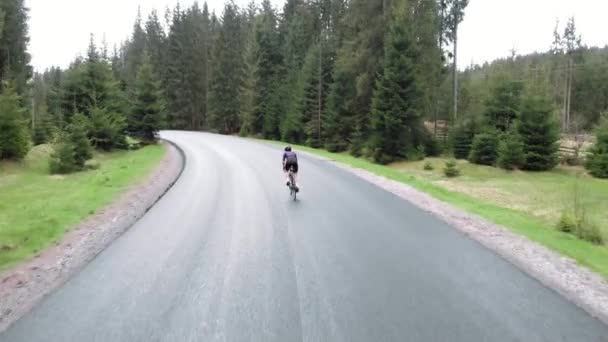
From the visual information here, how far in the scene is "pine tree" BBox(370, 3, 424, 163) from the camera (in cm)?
2917

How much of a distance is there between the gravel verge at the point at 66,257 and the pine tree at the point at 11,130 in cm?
1305

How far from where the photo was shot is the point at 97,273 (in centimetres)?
648

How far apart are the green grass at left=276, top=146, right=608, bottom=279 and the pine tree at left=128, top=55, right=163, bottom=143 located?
1831cm

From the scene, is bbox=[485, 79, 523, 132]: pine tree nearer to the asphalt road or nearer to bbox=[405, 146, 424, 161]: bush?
bbox=[405, 146, 424, 161]: bush

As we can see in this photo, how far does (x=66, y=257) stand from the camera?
7.43 m

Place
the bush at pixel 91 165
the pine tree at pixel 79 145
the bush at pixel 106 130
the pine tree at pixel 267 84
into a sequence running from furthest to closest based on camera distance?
the pine tree at pixel 267 84, the bush at pixel 106 130, the bush at pixel 91 165, the pine tree at pixel 79 145

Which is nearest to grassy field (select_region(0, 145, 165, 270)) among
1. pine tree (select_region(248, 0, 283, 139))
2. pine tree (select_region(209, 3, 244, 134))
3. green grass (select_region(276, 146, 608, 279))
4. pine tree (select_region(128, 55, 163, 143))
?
green grass (select_region(276, 146, 608, 279))

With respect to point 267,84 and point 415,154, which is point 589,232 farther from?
point 267,84

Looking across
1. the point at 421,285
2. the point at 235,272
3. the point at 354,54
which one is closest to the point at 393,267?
the point at 421,285

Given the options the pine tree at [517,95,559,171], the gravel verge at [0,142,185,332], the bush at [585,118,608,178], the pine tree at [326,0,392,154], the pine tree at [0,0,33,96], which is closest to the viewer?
the gravel verge at [0,142,185,332]

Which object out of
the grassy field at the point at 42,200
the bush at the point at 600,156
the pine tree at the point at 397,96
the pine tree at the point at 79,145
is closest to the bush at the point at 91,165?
the pine tree at the point at 79,145

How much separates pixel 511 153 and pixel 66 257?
959 inches

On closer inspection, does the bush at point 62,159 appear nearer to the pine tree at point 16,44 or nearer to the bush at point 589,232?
the bush at point 589,232

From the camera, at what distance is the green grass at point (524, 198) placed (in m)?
8.91
